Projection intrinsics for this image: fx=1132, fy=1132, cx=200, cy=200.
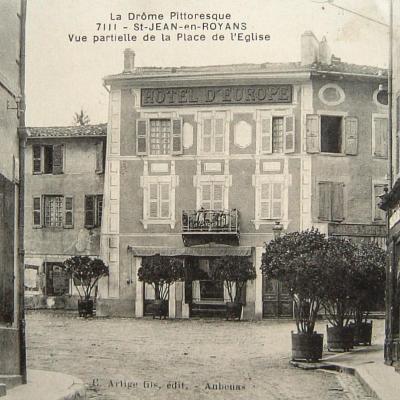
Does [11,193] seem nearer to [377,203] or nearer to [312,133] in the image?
[377,203]

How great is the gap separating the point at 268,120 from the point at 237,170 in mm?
896

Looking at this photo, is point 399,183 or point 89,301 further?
point 89,301

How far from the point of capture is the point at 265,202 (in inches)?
565

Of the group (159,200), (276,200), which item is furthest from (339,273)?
(159,200)

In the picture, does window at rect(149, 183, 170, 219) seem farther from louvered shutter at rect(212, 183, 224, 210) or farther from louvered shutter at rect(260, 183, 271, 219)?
louvered shutter at rect(260, 183, 271, 219)

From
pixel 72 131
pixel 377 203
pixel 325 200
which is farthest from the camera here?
pixel 72 131

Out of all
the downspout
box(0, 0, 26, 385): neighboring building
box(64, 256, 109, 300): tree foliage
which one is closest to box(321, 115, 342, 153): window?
box(64, 256, 109, 300): tree foliage

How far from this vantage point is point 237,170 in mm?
14828

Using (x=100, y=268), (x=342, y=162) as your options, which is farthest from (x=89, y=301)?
(x=342, y=162)

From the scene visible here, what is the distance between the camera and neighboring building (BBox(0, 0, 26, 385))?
1096 cm

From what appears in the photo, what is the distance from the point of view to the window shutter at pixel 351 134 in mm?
14180

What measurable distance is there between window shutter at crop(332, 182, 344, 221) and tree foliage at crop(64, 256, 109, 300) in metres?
3.12

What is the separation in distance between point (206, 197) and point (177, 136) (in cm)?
134

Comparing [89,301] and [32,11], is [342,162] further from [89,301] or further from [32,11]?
[32,11]
